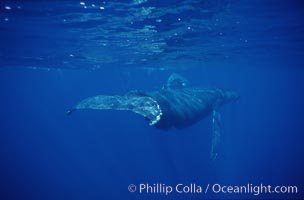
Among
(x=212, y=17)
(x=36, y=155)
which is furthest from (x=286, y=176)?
(x=36, y=155)

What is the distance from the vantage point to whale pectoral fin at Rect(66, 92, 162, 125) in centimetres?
1111

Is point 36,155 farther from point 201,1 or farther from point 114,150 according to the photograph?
point 201,1

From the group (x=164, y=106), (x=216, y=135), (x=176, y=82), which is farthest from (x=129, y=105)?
(x=176, y=82)

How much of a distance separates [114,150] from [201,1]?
41815mm

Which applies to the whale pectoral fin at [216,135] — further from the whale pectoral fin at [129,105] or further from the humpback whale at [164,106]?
the whale pectoral fin at [129,105]

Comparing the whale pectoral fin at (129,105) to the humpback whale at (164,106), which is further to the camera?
the humpback whale at (164,106)

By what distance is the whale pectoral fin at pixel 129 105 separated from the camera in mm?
11109

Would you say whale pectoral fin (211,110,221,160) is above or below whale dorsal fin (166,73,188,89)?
below
